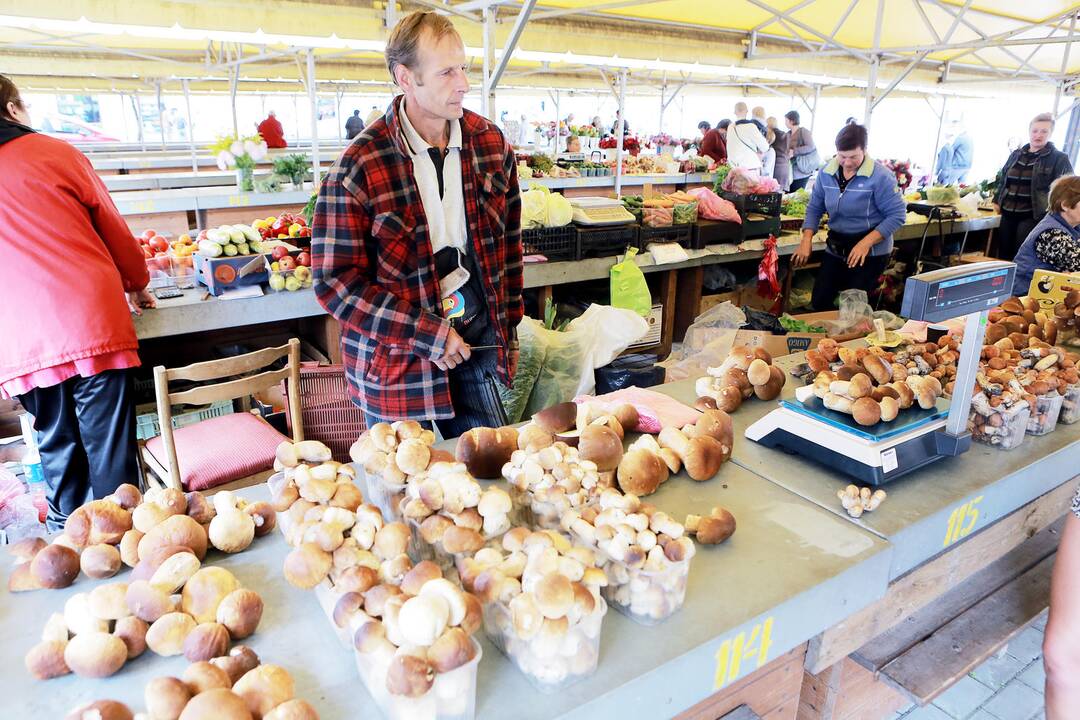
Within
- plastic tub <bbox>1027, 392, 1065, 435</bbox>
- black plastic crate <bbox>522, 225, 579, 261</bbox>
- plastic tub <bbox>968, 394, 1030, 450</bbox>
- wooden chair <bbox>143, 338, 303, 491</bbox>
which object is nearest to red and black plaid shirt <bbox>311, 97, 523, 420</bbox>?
wooden chair <bbox>143, 338, 303, 491</bbox>

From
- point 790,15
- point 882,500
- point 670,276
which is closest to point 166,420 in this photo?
point 882,500

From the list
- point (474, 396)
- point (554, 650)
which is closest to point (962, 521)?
point (554, 650)

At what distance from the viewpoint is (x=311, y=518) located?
1.10 meters

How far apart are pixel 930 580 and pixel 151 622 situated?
1633mm

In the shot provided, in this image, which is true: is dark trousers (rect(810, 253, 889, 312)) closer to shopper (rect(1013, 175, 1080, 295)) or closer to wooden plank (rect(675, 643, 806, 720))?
shopper (rect(1013, 175, 1080, 295))

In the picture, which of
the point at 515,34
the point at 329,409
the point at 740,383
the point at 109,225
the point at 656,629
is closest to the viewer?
the point at 656,629

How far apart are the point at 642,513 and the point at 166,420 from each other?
187 centimetres

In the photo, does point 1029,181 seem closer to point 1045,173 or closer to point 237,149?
point 1045,173

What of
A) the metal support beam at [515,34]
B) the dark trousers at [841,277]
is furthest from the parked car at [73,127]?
the dark trousers at [841,277]

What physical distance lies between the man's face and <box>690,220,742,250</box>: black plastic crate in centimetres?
298

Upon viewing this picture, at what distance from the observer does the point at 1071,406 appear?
1911 mm

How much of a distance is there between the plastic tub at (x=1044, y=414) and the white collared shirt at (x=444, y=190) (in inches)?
63.0

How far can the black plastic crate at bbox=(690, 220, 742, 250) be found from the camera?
4.67m

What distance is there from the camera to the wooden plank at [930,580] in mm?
1513
